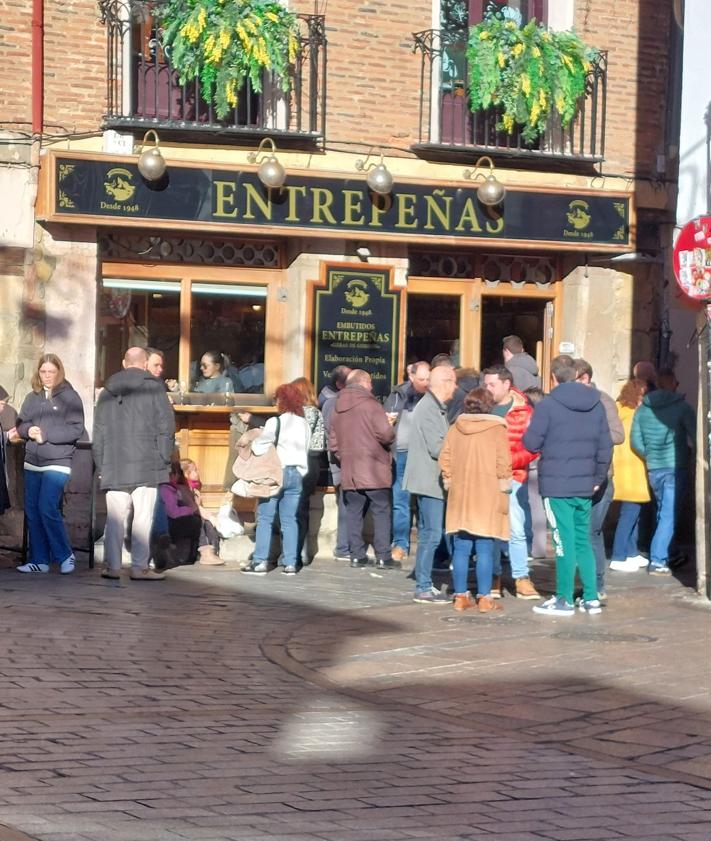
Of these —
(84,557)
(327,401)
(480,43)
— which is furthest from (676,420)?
(84,557)

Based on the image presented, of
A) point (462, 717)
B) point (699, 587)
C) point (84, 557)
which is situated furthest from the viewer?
point (84, 557)

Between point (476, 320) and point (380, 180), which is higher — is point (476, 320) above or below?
below

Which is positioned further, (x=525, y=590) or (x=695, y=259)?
(x=525, y=590)

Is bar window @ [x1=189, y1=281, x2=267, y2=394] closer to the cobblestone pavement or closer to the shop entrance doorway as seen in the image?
the shop entrance doorway

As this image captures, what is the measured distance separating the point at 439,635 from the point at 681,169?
193 inches

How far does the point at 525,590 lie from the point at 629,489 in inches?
97.0

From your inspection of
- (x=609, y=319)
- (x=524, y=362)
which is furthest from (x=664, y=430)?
(x=609, y=319)

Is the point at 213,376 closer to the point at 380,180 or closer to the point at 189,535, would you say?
the point at 189,535

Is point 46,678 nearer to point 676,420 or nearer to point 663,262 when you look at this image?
point 676,420

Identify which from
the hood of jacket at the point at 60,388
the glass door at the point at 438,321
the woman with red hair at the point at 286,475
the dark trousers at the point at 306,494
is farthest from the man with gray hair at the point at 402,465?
the hood of jacket at the point at 60,388

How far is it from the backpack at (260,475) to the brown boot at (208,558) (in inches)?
30.9

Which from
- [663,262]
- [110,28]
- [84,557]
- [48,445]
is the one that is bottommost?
[84,557]

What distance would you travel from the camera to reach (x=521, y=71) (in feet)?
53.8

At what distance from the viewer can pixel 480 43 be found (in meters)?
16.3
